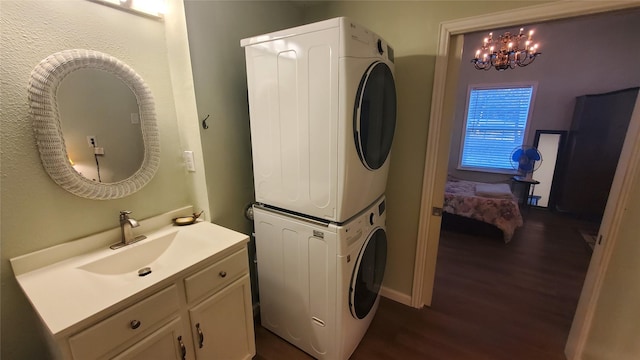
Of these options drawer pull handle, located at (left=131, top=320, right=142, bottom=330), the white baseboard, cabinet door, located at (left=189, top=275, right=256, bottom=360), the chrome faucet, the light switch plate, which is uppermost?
the light switch plate

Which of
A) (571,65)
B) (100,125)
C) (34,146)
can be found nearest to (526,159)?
(571,65)

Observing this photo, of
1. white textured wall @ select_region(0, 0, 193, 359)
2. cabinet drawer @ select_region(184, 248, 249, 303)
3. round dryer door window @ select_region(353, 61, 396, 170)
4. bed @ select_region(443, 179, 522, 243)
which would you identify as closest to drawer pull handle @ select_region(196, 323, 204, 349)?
cabinet drawer @ select_region(184, 248, 249, 303)

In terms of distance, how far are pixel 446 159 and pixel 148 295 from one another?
181 centimetres

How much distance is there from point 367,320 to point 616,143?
423 cm

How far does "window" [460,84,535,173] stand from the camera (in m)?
4.47

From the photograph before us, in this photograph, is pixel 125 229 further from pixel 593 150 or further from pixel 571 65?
pixel 571 65

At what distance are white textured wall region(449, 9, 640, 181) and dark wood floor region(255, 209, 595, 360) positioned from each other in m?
2.38

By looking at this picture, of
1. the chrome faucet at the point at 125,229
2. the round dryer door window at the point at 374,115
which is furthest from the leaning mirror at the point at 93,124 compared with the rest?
the round dryer door window at the point at 374,115

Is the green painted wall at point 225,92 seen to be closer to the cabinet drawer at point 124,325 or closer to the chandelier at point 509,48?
the cabinet drawer at point 124,325

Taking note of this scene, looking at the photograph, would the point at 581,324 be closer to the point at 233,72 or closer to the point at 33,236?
the point at 233,72

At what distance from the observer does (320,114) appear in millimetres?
1206

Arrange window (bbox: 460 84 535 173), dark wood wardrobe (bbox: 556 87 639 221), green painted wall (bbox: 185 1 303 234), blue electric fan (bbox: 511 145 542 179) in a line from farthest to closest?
window (bbox: 460 84 535 173) → blue electric fan (bbox: 511 145 542 179) → dark wood wardrobe (bbox: 556 87 639 221) → green painted wall (bbox: 185 1 303 234)

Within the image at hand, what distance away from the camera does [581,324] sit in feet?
4.88

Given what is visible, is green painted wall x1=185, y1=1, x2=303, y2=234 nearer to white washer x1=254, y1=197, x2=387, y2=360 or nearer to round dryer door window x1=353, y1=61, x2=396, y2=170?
white washer x1=254, y1=197, x2=387, y2=360
